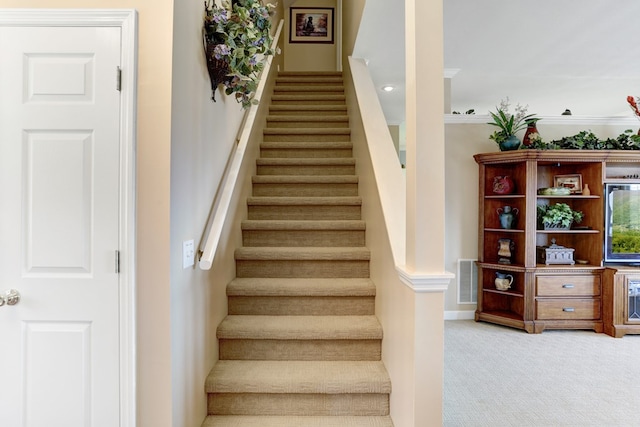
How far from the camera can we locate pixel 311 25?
215 inches

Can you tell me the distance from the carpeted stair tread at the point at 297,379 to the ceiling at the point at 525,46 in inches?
95.4

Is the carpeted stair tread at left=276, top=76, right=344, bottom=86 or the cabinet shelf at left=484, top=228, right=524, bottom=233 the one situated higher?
the carpeted stair tread at left=276, top=76, right=344, bottom=86

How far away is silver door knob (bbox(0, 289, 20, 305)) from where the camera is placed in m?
1.32

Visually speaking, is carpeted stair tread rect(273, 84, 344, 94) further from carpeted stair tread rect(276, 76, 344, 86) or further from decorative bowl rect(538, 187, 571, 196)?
decorative bowl rect(538, 187, 571, 196)

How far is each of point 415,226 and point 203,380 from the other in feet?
4.27

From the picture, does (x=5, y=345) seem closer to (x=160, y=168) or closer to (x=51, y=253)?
(x=51, y=253)

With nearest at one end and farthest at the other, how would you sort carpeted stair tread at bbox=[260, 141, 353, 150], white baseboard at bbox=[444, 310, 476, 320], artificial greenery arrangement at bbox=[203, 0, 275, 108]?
artificial greenery arrangement at bbox=[203, 0, 275, 108]
carpeted stair tread at bbox=[260, 141, 353, 150]
white baseboard at bbox=[444, 310, 476, 320]

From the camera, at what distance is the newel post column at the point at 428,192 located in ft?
4.26

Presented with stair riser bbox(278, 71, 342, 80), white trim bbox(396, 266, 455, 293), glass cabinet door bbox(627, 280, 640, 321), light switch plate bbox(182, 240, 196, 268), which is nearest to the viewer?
white trim bbox(396, 266, 455, 293)

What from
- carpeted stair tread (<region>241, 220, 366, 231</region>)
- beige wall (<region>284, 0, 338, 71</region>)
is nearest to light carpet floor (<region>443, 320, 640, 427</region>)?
carpeted stair tread (<region>241, 220, 366, 231</region>)

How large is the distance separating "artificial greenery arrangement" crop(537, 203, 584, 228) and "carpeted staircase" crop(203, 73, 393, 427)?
224 cm

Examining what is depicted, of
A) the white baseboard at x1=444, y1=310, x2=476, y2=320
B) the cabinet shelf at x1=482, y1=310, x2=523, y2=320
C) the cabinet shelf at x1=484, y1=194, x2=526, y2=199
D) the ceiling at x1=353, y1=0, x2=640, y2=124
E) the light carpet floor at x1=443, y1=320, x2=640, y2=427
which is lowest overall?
the light carpet floor at x1=443, y1=320, x2=640, y2=427

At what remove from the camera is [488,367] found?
2648 millimetres

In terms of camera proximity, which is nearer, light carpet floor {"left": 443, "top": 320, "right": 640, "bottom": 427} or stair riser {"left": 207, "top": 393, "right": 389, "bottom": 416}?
stair riser {"left": 207, "top": 393, "right": 389, "bottom": 416}
